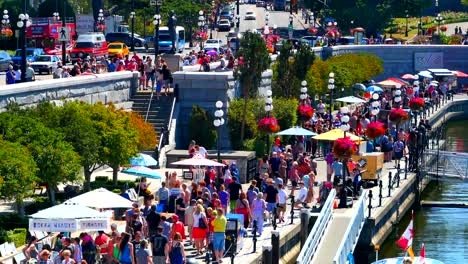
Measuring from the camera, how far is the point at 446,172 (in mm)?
57125

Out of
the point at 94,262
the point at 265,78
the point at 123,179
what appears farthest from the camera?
the point at 265,78

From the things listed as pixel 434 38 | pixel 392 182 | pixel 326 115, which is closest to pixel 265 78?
pixel 326 115

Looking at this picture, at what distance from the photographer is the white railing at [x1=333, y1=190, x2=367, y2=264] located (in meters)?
34.8

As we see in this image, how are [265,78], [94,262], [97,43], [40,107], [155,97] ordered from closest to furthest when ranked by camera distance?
[94,262] < [40,107] < [155,97] < [265,78] < [97,43]

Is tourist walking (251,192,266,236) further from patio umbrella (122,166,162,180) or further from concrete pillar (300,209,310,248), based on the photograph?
patio umbrella (122,166,162,180)

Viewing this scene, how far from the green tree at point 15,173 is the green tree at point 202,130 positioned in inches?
675

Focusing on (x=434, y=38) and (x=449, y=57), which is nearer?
(x=449, y=57)

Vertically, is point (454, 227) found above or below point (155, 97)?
below

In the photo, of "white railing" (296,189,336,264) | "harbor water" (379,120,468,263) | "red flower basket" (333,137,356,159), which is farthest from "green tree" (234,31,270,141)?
"white railing" (296,189,336,264)

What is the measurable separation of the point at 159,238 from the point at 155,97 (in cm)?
2204

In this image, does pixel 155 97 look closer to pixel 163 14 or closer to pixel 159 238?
pixel 159 238

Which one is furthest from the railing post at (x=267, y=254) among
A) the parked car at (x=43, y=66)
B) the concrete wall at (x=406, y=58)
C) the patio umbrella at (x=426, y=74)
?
the concrete wall at (x=406, y=58)

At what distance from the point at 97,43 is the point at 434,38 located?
38.9 m

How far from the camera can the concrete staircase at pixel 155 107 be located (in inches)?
2072
